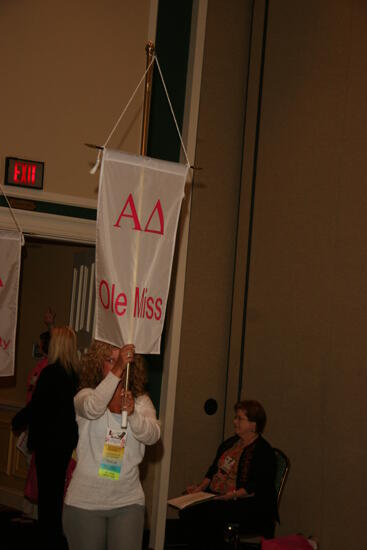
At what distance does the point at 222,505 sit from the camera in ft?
15.3

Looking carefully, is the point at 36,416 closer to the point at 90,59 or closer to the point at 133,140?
the point at 133,140

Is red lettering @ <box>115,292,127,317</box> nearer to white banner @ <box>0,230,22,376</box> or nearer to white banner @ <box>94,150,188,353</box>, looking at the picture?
white banner @ <box>94,150,188,353</box>

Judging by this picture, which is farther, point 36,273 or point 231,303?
point 36,273

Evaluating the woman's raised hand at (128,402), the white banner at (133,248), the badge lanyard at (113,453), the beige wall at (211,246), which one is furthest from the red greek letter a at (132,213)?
the beige wall at (211,246)

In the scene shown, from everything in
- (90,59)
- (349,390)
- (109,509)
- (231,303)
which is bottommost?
(109,509)

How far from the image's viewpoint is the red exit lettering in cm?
503

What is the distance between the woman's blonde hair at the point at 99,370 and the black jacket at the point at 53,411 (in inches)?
55.5

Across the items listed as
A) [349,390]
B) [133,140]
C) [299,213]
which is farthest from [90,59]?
[349,390]

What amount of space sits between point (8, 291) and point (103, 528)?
6.78ft

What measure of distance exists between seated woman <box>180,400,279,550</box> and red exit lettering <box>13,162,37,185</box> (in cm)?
207

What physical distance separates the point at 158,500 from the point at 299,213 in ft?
7.81

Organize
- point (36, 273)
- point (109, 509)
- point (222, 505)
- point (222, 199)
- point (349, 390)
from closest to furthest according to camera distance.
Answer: point (109, 509) → point (222, 505) → point (349, 390) → point (222, 199) → point (36, 273)

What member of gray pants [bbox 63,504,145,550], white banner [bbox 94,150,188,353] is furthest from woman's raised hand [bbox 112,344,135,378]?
gray pants [bbox 63,504,145,550]

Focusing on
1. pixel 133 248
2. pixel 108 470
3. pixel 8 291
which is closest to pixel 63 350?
pixel 8 291
